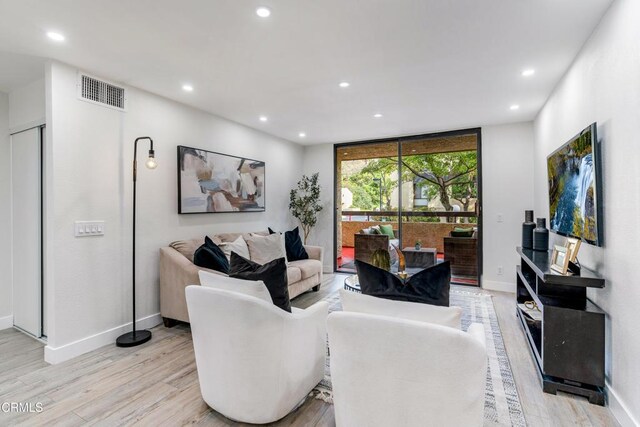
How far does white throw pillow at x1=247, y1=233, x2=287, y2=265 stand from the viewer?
3875mm

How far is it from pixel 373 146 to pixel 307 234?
2057 mm

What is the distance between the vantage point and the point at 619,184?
186cm

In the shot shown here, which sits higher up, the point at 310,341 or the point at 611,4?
the point at 611,4

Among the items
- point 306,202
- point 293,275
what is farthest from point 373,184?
point 293,275

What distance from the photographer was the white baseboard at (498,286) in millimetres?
4574

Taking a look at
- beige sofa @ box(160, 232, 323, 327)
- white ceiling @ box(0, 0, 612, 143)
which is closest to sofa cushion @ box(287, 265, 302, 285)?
beige sofa @ box(160, 232, 323, 327)

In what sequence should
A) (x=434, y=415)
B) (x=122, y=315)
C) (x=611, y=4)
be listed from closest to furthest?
(x=434, y=415), (x=611, y=4), (x=122, y=315)

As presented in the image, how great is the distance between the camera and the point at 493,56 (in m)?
2.57

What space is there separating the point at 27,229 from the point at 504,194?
5.94 m

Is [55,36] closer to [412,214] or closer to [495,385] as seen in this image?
[495,385]

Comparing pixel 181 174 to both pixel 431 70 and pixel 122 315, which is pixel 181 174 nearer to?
pixel 122 315

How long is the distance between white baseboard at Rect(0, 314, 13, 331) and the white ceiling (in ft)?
7.94

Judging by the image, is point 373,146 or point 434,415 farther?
point 373,146

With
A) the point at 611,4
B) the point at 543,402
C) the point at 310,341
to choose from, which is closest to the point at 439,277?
the point at 310,341
